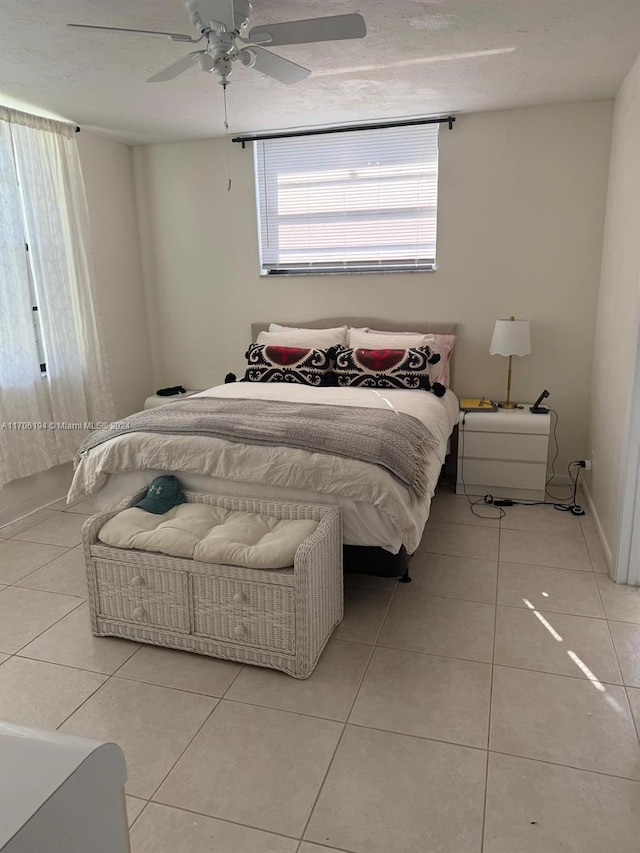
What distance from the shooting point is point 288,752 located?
1913 millimetres

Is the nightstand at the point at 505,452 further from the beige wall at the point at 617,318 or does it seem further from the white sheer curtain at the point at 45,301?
the white sheer curtain at the point at 45,301

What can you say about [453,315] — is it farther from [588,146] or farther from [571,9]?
[571,9]

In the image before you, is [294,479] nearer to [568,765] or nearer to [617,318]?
[568,765]

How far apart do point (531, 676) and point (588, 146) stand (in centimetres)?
322

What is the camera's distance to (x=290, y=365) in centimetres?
406

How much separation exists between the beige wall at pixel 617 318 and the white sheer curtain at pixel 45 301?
3.32 m

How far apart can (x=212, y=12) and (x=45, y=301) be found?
2393 mm

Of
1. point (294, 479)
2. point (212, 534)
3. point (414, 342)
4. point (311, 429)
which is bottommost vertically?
point (212, 534)

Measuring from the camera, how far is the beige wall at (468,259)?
392 centimetres

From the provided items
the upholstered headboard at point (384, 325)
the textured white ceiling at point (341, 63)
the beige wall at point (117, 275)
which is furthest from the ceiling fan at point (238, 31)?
the beige wall at point (117, 275)

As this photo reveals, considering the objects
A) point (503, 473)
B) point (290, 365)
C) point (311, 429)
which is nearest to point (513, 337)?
point (503, 473)

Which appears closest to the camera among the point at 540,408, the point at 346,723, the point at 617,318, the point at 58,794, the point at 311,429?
the point at 58,794

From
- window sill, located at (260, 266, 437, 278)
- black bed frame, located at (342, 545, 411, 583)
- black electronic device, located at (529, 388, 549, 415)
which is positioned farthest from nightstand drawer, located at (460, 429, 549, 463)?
black bed frame, located at (342, 545, 411, 583)

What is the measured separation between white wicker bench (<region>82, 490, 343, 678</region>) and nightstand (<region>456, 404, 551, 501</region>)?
1.71 metres
